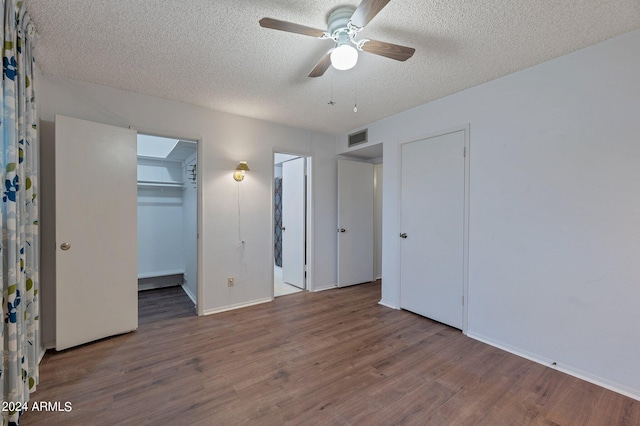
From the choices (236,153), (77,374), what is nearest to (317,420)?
(77,374)

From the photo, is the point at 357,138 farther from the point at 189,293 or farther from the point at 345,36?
the point at 189,293

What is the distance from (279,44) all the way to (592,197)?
265 cm

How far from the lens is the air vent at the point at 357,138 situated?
4.07 metres

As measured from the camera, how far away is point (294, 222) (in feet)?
15.1

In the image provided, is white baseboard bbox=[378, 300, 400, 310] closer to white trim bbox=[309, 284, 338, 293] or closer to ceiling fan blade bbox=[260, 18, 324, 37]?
white trim bbox=[309, 284, 338, 293]

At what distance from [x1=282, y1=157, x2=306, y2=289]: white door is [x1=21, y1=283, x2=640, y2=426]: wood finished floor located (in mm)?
1537

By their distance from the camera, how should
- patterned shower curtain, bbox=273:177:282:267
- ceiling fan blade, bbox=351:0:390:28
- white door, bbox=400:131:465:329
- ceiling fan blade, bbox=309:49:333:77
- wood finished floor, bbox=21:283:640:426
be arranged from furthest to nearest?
patterned shower curtain, bbox=273:177:282:267 < white door, bbox=400:131:465:329 < ceiling fan blade, bbox=309:49:333:77 < wood finished floor, bbox=21:283:640:426 < ceiling fan blade, bbox=351:0:390:28

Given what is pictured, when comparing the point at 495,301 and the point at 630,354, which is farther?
the point at 495,301

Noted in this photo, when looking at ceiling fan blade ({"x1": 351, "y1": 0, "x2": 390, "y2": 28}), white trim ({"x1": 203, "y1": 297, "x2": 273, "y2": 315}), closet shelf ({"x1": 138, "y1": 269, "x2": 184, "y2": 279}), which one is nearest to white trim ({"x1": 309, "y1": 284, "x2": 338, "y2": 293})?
white trim ({"x1": 203, "y1": 297, "x2": 273, "y2": 315})

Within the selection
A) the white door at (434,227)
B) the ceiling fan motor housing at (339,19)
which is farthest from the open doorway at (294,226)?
the ceiling fan motor housing at (339,19)

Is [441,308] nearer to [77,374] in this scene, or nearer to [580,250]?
[580,250]

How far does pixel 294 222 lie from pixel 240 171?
1385 mm

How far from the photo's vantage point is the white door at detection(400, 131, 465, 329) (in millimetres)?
2945

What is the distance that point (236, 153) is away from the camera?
3.61 m
